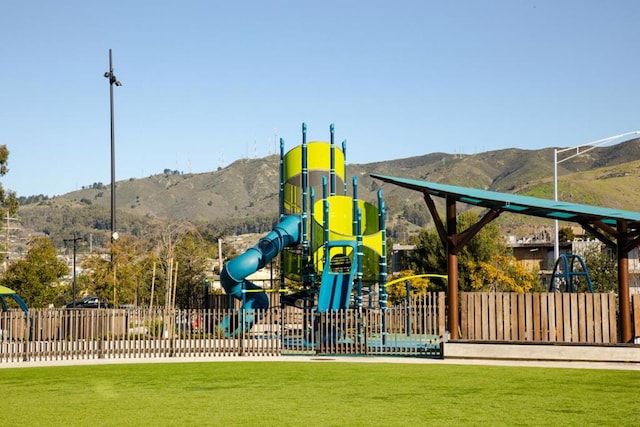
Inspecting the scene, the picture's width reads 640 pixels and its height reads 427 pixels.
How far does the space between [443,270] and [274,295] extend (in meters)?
33.4

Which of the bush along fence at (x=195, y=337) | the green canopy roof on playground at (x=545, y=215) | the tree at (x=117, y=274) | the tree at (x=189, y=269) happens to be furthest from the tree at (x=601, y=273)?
the bush along fence at (x=195, y=337)

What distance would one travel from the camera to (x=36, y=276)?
5769 cm

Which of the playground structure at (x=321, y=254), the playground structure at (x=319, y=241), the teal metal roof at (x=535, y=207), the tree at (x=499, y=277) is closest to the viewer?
the teal metal roof at (x=535, y=207)

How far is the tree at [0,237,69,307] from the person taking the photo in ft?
189

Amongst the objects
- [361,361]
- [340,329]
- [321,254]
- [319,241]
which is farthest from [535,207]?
[321,254]

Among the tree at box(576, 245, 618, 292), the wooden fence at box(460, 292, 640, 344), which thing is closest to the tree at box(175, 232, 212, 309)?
the tree at box(576, 245, 618, 292)

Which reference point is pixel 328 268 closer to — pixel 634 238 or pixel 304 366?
pixel 304 366

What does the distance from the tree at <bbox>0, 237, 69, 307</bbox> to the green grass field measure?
3521 centimetres

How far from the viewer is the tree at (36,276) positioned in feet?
189

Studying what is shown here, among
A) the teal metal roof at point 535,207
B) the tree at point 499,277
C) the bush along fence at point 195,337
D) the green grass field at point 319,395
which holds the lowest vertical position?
the green grass field at point 319,395

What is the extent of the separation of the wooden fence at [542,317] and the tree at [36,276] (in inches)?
1534

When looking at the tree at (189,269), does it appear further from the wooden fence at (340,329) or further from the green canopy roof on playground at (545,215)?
the green canopy roof on playground at (545,215)

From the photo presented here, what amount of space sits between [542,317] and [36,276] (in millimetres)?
40559

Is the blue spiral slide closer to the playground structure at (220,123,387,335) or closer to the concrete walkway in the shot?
the playground structure at (220,123,387,335)
